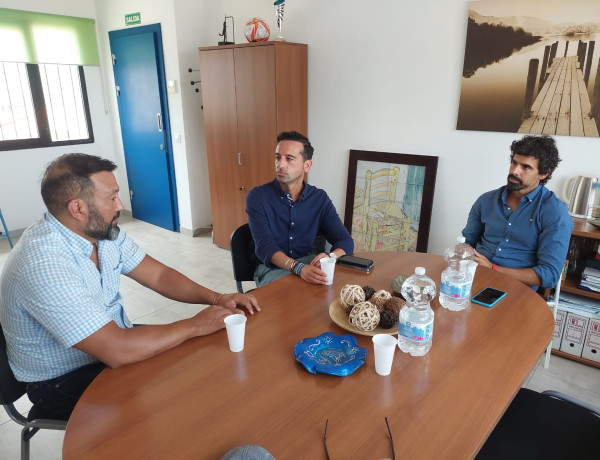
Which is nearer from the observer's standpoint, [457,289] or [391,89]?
[457,289]

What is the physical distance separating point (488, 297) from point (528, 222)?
0.79m

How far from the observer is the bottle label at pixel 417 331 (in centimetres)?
117

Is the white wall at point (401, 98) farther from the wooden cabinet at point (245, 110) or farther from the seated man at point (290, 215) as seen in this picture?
the seated man at point (290, 215)

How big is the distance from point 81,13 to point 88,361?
195 inches

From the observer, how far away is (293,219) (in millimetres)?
2297

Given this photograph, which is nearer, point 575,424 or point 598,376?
point 575,424

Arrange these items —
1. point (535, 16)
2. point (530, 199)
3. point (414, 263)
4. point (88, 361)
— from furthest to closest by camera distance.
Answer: point (535, 16) → point (530, 199) → point (414, 263) → point (88, 361)

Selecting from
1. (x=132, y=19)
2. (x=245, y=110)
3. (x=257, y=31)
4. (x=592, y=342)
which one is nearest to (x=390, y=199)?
(x=245, y=110)

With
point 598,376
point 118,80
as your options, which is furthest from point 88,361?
point 118,80

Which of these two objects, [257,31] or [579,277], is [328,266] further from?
[257,31]

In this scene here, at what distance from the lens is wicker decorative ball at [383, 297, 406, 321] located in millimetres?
1370

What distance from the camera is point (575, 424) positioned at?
129cm

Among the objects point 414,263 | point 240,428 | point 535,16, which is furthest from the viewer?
point 535,16

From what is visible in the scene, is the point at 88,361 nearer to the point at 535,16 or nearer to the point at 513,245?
the point at 513,245
